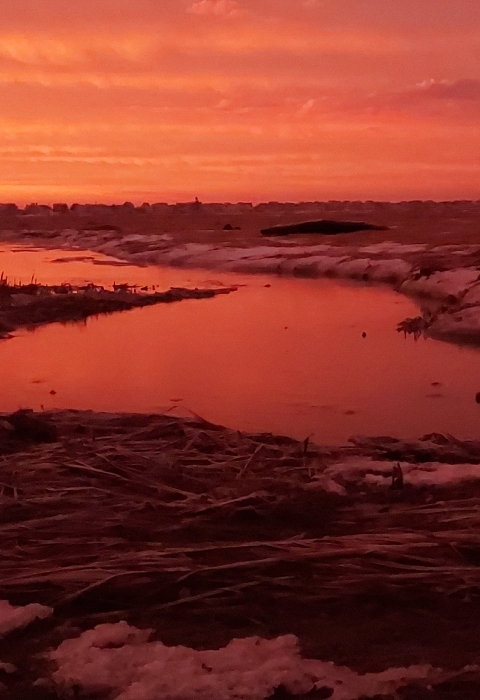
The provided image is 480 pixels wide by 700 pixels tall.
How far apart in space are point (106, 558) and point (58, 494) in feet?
2.40

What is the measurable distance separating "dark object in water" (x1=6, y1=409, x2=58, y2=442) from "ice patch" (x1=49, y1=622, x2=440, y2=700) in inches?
84.4

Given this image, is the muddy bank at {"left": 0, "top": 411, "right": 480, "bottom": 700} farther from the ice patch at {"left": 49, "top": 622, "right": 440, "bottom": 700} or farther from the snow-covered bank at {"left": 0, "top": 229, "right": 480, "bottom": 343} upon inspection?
the snow-covered bank at {"left": 0, "top": 229, "right": 480, "bottom": 343}

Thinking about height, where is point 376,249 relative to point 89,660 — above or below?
above

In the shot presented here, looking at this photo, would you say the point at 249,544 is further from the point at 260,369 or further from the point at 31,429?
the point at 260,369

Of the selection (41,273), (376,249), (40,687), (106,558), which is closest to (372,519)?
(106,558)

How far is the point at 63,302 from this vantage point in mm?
10062

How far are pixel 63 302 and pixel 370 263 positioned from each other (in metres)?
7.11

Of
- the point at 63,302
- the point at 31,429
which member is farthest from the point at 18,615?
the point at 63,302

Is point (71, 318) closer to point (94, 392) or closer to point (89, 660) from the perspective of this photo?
point (94, 392)

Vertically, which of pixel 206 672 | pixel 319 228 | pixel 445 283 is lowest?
pixel 206 672

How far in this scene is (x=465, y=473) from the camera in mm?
3877

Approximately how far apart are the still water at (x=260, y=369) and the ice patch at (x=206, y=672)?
2.45 m

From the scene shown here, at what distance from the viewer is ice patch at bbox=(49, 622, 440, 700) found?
2.19 m

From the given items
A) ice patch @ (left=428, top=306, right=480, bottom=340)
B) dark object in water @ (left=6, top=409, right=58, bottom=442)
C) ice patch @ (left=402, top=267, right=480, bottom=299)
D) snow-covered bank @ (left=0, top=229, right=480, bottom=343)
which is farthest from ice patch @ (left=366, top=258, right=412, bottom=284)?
dark object in water @ (left=6, top=409, right=58, bottom=442)
